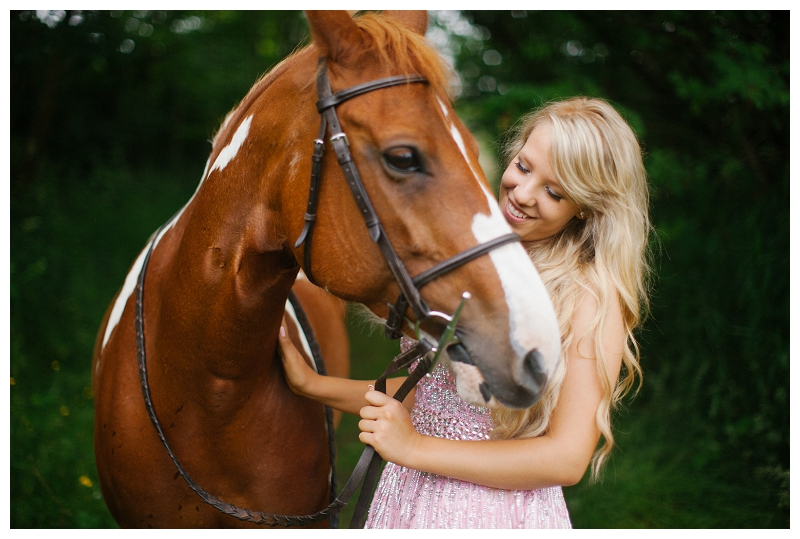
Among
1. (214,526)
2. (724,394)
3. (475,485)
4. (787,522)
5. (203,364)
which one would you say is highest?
(203,364)

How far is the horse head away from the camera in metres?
1.23

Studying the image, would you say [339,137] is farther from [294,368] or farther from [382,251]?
[294,368]

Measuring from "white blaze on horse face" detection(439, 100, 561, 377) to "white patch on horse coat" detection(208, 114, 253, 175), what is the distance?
2.41ft

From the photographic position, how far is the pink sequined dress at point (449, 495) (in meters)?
1.59

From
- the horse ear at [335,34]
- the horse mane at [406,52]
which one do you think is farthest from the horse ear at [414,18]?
the horse ear at [335,34]

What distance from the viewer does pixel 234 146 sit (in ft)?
5.26

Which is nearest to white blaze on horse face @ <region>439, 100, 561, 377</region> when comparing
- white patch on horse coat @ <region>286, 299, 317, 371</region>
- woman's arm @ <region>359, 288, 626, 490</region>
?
woman's arm @ <region>359, 288, 626, 490</region>

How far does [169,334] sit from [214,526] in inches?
27.9

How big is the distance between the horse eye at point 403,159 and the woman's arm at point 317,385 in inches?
32.3

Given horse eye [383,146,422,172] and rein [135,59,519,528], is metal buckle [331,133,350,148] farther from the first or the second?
horse eye [383,146,422,172]

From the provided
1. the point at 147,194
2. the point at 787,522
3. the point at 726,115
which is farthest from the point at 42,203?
the point at 787,522

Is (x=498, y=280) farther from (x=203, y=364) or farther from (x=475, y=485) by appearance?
(x=203, y=364)

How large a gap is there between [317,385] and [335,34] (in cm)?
109

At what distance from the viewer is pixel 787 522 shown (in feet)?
11.0
